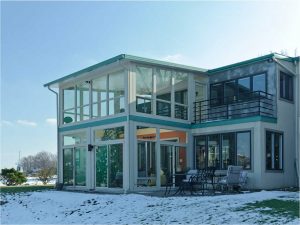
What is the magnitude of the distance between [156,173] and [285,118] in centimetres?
590

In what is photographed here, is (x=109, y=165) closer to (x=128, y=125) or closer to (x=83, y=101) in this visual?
(x=128, y=125)

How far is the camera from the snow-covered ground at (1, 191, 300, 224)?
30.7ft

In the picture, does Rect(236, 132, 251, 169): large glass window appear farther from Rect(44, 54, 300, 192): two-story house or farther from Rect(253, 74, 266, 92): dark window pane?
Rect(253, 74, 266, 92): dark window pane

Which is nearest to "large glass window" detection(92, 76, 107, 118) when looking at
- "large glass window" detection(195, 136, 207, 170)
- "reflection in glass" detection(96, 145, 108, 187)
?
"reflection in glass" detection(96, 145, 108, 187)

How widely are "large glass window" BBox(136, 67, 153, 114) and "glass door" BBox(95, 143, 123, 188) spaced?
5.82ft

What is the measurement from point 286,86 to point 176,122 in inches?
195

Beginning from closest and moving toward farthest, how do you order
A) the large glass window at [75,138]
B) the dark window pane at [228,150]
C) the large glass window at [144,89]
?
the large glass window at [144,89]
the dark window pane at [228,150]
the large glass window at [75,138]

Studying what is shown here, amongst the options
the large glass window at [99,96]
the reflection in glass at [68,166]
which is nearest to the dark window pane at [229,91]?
the large glass window at [99,96]

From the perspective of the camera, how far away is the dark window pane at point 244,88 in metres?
18.0

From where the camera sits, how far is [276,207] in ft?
32.8

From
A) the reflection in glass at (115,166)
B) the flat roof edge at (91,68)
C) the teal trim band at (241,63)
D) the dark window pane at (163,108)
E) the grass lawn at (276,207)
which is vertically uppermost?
the teal trim band at (241,63)

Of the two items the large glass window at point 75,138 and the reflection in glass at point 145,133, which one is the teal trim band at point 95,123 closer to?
the large glass window at point 75,138

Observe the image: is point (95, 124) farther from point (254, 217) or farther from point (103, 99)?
point (254, 217)

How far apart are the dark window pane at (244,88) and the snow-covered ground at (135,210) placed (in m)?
6.24
